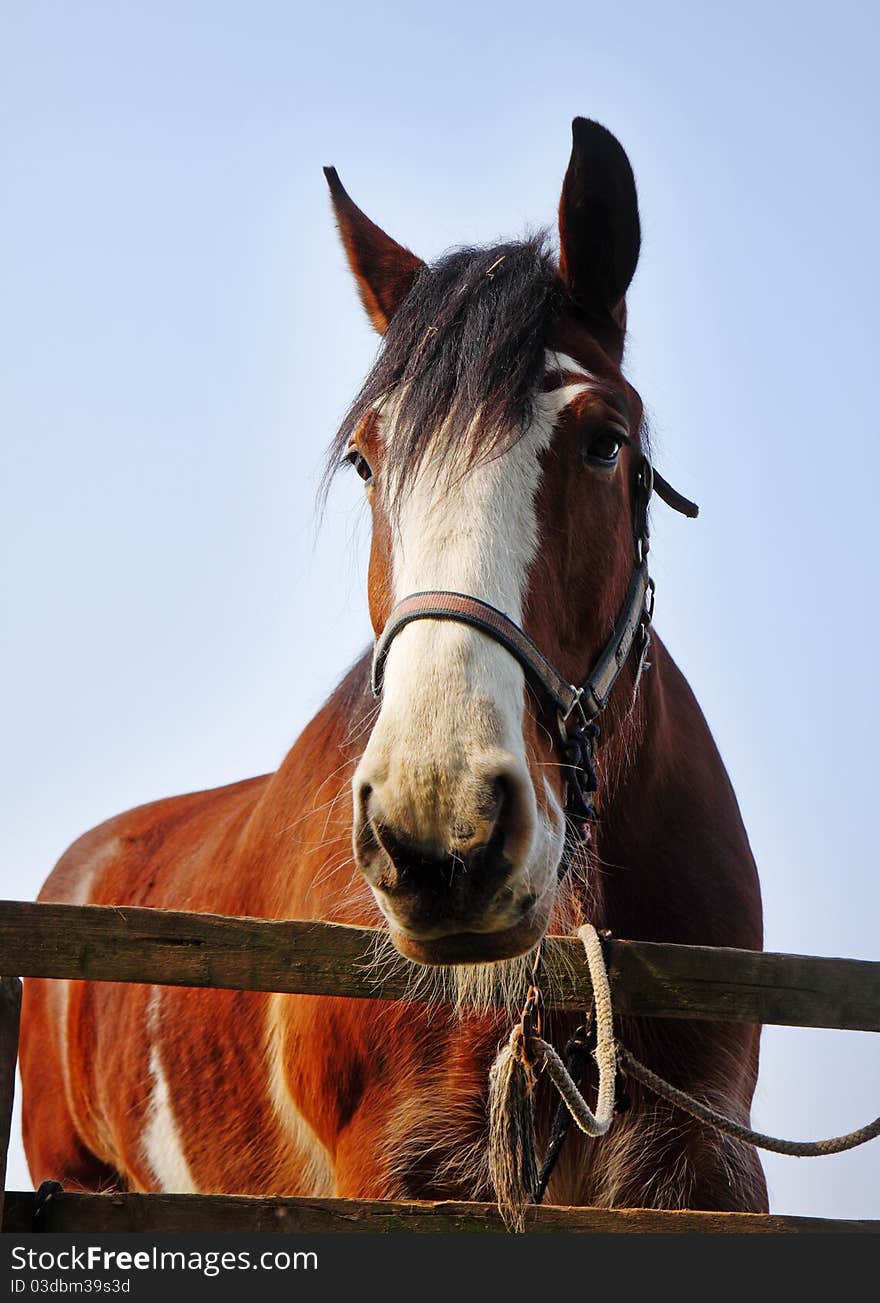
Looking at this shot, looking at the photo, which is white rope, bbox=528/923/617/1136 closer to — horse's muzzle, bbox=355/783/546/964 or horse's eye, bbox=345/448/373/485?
horse's muzzle, bbox=355/783/546/964

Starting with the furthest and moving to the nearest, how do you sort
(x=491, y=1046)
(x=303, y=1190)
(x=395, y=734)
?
(x=303, y=1190) < (x=491, y=1046) < (x=395, y=734)

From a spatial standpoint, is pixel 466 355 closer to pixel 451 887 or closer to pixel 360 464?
pixel 360 464

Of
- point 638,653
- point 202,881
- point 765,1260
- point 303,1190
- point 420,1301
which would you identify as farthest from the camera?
point 202,881

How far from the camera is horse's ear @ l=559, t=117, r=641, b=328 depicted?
3.28 meters

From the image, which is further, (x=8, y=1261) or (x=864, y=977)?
(x=864, y=977)

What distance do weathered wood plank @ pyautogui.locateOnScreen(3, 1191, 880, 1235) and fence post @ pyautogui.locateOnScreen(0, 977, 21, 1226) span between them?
0.41ft

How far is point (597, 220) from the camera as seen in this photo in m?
3.33

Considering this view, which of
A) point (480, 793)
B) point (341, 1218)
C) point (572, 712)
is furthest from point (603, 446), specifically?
point (341, 1218)

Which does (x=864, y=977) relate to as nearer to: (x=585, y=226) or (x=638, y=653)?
(x=638, y=653)

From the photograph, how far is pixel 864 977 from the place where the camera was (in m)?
2.87

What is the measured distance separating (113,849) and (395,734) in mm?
4067

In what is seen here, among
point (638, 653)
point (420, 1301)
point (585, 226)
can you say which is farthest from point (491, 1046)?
point (585, 226)

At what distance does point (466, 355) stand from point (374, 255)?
3.31 feet

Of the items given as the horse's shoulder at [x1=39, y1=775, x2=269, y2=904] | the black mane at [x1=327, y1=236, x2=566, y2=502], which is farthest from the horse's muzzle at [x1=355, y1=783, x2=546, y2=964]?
the horse's shoulder at [x1=39, y1=775, x2=269, y2=904]
